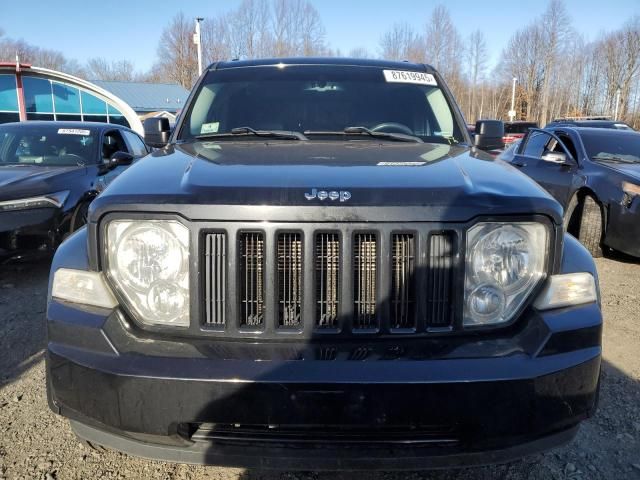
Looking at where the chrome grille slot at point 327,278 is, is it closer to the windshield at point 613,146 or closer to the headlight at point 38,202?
the headlight at point 38,202

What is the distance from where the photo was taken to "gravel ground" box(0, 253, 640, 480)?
2389 millimetres

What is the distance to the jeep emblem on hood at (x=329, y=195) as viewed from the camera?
1.77 meters

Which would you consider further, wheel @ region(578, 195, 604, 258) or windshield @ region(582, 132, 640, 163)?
windshield @ region(582, 132, 640, 163)

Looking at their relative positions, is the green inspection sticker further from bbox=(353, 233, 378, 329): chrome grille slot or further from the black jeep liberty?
bbox=(353, 233, 378, 329): chrome grille slot

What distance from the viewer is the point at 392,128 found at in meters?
3.16

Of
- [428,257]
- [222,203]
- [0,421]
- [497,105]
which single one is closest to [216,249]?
[222,203]

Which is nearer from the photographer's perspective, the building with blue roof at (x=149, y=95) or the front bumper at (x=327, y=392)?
the front bumper at (x=327, y=392)

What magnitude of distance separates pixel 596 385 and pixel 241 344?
1.24 m

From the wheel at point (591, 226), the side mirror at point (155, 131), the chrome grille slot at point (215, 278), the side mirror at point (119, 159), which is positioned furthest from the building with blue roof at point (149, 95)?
the chrome grille slot at point (215, 278)

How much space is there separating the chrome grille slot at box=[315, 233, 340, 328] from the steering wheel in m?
1.49

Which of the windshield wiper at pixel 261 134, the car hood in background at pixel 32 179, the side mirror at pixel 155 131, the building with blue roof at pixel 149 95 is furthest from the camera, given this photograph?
the building with blue roof at pixel 149 95

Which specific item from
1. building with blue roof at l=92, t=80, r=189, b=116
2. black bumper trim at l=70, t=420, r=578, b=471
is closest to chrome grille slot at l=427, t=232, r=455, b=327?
black bumper trim at l=70, t=420, r=578, b=471

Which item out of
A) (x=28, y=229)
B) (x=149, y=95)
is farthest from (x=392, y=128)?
(x=149, y=95)

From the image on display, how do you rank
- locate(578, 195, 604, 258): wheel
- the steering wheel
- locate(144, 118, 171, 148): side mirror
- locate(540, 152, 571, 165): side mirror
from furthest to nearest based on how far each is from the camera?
1. locate(540, 152, 571, 165): side mirror
2. locate(578, 195, 604, 258): wheel
3. locate(144, 118, 171, 148): side mirror
4. the steering wheel
